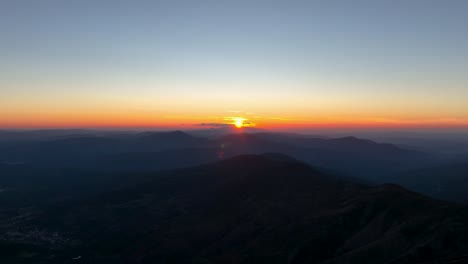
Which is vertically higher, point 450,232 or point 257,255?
point 450,232

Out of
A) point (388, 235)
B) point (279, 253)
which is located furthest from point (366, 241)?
point (279, 253)

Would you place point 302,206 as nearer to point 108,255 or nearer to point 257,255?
point 257,255

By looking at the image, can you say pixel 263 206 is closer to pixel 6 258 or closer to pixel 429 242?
pixel 429 242

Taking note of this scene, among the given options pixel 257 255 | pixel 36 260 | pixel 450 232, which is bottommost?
pixel 36 260

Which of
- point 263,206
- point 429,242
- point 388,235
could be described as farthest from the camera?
point 263,206

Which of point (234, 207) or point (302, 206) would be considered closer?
point (302, 206)

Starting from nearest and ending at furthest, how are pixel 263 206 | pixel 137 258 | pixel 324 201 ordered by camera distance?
1. pixel 137 258
2. pixel 324 201
3. pixel 263 206
